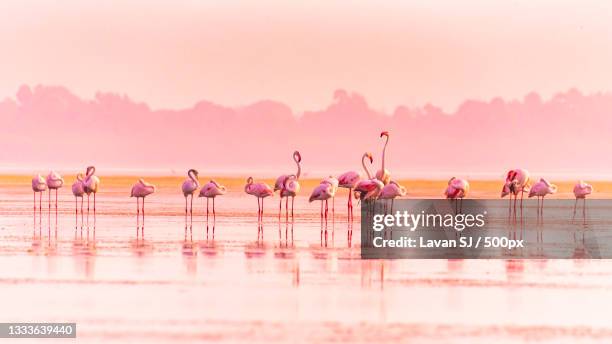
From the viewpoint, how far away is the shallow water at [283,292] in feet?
30.7

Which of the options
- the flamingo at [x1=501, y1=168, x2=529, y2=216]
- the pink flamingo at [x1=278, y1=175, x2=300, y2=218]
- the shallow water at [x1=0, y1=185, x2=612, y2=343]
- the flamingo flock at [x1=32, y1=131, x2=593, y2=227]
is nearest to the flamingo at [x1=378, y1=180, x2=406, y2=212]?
the flamingo flock at [x1=32, y1=131, x2=593, y2=227]

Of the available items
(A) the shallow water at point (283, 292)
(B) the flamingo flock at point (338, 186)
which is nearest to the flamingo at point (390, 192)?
(B) the flamingo flock at point (338, 186)

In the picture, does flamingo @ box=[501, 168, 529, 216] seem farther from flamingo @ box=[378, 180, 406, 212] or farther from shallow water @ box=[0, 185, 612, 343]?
shallow water @ box=[0, 185, 612, 343]

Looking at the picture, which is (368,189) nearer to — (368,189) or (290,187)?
(368,189)

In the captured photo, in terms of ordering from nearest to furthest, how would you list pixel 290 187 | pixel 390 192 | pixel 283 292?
pixel 283 292
pixel 390 192
pixel 290 187

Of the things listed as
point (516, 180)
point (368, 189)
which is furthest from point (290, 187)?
point (516, 180)

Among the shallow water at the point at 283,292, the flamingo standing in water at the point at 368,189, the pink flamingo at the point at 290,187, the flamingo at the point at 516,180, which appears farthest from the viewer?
the flamingo at the point at 516,180

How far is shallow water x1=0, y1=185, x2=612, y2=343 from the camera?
9.34 meters

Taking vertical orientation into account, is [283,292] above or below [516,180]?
below

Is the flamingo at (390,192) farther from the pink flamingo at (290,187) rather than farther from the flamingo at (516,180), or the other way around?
the flamingo at (516,180)

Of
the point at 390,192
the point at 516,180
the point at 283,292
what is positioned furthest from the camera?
the point at 516,180

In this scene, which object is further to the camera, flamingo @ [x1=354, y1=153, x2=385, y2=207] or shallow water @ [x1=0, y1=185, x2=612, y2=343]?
flamingo @ [x1=354, y1=153, x2=385, y2=207]

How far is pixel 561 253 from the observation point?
16.0m

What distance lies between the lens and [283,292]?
11.3 m
